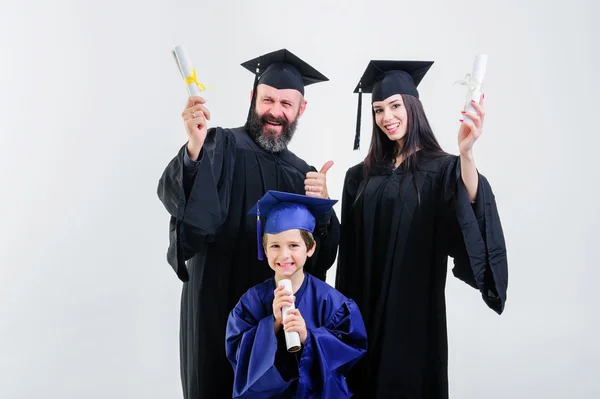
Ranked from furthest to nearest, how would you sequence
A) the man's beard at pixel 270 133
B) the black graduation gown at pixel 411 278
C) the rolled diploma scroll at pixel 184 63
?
the man's beard at pixel 270 133, the black graduation gown at pixel 411 278, the rolled diploma scroll at pixel 184 63

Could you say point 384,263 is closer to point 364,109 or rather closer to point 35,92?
point 364,109

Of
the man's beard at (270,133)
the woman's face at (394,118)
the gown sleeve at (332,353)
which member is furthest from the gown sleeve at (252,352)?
the woman's face at (394,118)

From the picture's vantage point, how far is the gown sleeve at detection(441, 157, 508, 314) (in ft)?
9.97

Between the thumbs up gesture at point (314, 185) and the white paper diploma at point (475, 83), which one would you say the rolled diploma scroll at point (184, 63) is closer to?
the thumbs up gesture at point (314, 185)

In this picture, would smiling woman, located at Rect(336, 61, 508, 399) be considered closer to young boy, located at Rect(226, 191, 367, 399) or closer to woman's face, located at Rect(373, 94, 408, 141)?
woman's face, located at Rect(373, 94, 408, 141)

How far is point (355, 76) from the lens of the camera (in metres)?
5.29

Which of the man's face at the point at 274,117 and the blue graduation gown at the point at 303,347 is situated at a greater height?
the man's face at the point at 274,117

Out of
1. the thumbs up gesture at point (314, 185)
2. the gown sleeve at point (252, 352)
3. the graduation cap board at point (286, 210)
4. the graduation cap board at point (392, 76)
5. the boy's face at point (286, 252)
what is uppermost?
the graduation cap board at point (392, 76)

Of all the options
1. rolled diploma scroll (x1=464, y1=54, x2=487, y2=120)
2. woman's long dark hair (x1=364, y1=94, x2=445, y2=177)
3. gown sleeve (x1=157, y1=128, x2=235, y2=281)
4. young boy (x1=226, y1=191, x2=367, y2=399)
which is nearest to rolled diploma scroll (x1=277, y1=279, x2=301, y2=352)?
young boy (x1=226, y1=191, x2=367, y2=399)

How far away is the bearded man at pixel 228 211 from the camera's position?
3129mm

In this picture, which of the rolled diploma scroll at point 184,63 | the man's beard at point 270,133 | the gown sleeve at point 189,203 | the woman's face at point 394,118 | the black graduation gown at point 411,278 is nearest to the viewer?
the rolled diploma scroll at point 184,63

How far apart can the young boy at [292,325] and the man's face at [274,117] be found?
0.54m

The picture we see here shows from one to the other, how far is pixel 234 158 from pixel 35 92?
8.33 feet

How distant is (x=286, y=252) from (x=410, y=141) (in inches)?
35.2
